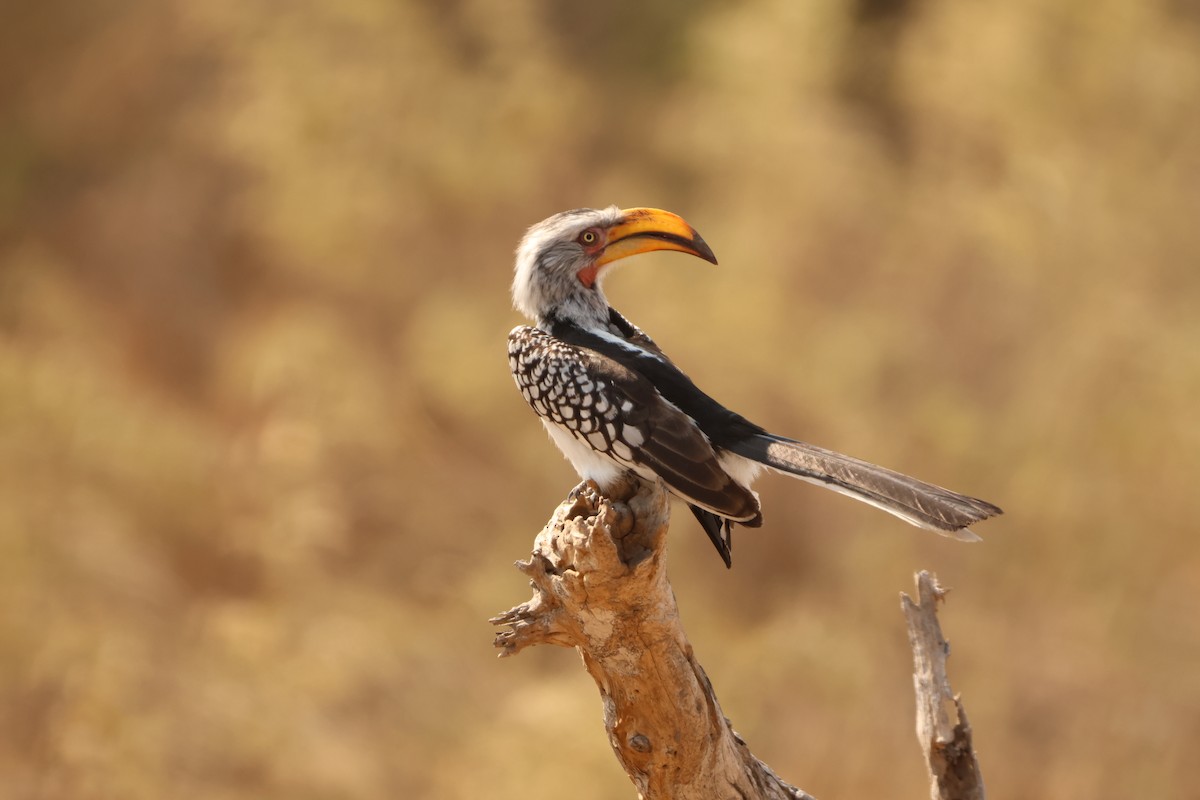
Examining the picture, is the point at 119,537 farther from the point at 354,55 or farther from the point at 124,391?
the point at 354,55

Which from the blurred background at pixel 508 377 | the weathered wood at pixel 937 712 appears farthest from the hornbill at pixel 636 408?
the blurred background at pixel 508 377

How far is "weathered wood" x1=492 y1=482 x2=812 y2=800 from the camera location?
267cm

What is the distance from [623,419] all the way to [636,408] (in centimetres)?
4

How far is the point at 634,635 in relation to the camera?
278 centimetres

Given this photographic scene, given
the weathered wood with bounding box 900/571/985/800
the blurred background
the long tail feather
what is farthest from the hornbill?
the blurred background

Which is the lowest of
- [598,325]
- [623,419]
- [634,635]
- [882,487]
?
[634,635]

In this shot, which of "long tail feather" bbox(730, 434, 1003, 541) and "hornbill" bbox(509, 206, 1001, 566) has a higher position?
"hornbill" bbox(509, 206, 1001, 566)

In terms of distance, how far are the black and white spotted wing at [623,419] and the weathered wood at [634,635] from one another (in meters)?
0.10

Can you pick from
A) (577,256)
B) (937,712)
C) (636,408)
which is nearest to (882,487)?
(636,408)

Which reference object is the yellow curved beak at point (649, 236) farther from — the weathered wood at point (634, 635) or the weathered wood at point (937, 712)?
the weathered wood at point (937, 712)

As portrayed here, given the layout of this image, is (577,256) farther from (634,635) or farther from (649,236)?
(634,635)

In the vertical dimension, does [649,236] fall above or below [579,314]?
above

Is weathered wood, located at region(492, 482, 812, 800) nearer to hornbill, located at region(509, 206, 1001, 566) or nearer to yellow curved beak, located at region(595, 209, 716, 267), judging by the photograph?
hornbill, located at region(509, 206, 1001, 566)

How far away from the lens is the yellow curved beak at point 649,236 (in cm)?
327
